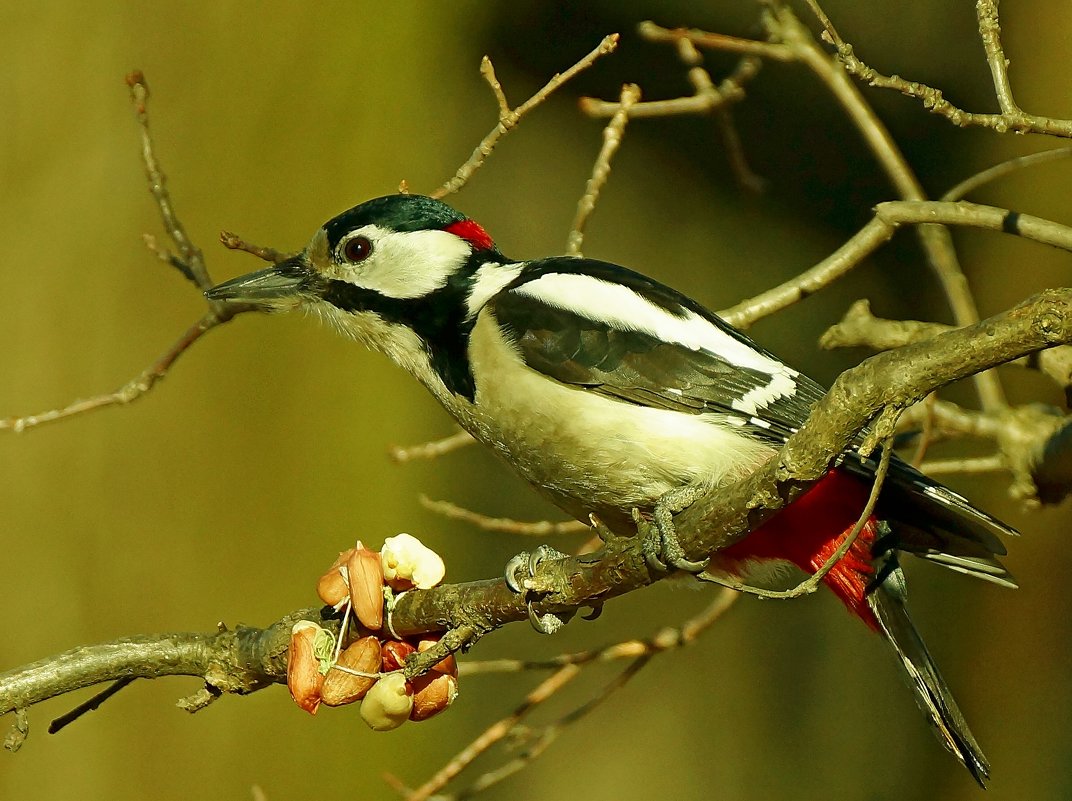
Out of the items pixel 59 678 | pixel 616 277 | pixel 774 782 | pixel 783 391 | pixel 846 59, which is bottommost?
pixel 774 782

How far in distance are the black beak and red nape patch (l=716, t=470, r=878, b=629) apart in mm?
1022

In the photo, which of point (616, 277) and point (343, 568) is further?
point (616, 277)

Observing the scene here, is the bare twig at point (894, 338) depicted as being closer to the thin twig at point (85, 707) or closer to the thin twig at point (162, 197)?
the thin twig at point (162, 197)

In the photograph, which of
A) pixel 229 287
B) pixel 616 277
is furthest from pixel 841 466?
pixel 229 287

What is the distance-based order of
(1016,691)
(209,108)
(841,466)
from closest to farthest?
(841,466) < (209,108) < (1016,691)

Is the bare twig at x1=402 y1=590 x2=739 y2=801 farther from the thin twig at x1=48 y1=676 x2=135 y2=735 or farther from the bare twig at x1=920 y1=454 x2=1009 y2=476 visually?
the thin twig at x1=48 y1=676 x2=135 y2=735

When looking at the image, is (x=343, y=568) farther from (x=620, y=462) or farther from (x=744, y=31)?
(x=744, y=31)

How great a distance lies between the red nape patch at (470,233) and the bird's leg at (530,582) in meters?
0.76

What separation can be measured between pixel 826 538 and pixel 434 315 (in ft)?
2.95

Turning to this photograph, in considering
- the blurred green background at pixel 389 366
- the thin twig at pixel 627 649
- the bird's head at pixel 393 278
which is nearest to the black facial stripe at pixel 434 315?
the bird's head at pixel 393 278

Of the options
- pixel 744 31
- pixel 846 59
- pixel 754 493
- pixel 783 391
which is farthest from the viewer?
pixel 744 31

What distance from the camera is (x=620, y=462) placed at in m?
2.42

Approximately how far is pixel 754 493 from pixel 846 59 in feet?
2.32

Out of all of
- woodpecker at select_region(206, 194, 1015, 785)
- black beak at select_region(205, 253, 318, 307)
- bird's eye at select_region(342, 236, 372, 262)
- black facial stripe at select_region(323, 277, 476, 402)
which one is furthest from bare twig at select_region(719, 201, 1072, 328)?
black beak at select_region(205, 253, 318, 307)
